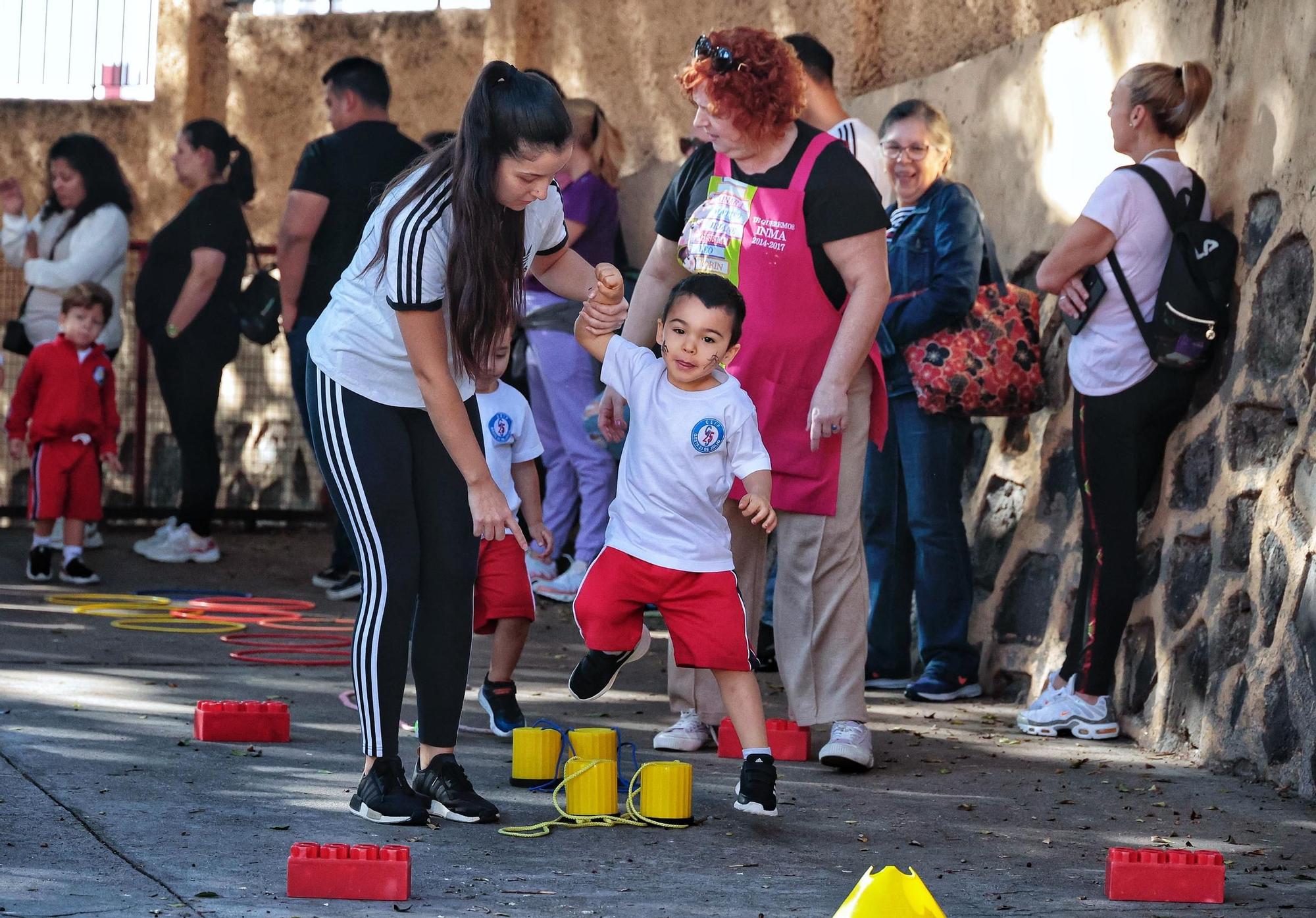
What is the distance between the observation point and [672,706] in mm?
5301

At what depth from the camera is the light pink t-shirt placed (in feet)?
18.1

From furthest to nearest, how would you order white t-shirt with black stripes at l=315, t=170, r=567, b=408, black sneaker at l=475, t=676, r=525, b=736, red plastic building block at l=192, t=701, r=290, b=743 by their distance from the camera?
black sneaker at l=475, t=676, r=525, b=736 < red plastic building block at l=192, t=701, r=290, b=743 < white t-shirt with black stripes at l=315, t=170, r=567, b=408

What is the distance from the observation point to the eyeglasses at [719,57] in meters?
4.86

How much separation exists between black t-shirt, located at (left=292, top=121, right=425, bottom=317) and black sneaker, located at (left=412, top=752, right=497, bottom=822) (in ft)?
13.2

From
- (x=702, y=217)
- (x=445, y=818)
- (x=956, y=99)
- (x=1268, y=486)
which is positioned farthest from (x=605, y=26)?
(x=445, y=818)

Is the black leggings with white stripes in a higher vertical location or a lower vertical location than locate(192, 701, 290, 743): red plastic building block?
higher

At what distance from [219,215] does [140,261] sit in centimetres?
317

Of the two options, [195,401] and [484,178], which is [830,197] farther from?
[195,401]

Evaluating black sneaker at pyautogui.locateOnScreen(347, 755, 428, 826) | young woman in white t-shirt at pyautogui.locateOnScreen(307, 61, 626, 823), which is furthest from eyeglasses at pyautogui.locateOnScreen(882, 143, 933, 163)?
black sneaker at pyautogui.locateOnScreen(347, 755, 428, 826)

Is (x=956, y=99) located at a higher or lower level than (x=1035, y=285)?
higher

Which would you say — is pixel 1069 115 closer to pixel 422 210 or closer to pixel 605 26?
pixel 422 210

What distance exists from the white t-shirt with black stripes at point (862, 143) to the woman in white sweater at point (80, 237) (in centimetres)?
459

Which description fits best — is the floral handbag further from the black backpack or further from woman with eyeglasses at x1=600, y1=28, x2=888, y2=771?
woman with eyeglasses at x1=600, y1=28, x2=888, y2=771

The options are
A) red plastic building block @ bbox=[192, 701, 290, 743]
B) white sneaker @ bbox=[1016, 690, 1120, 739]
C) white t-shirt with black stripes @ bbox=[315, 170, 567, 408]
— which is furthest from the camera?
white sneaker @ bbox=[1016, 690, 1120, 739]
